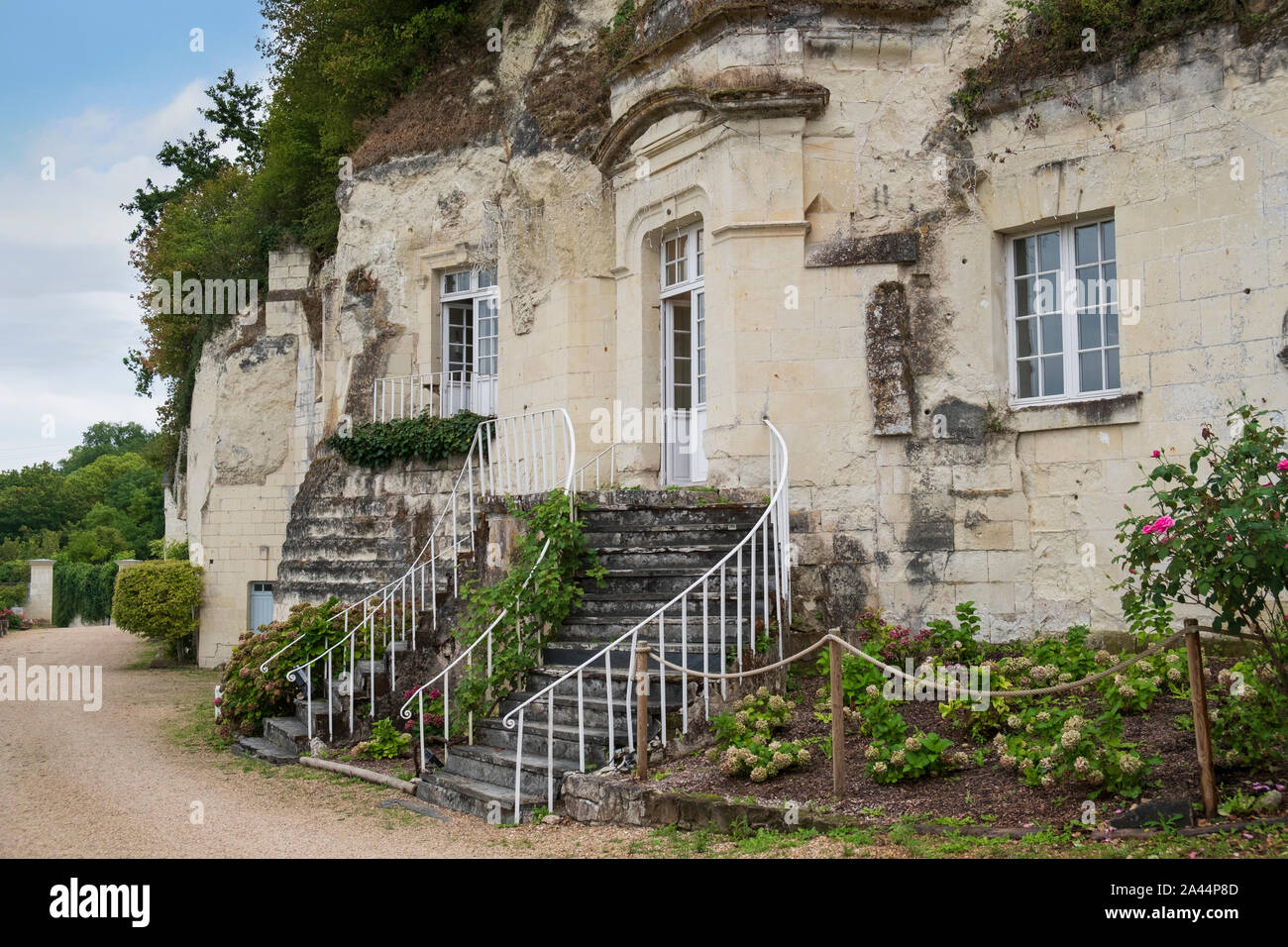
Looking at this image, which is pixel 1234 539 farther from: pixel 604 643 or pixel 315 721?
pixel 315 721

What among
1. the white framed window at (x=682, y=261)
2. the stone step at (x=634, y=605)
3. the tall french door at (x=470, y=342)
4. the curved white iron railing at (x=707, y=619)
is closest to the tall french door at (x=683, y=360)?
the white framed window at (x=682, y=261)

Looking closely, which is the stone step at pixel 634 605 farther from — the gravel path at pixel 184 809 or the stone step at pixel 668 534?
the gravel path at pixel 184 809

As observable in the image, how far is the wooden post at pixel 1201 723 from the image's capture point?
4832 mm

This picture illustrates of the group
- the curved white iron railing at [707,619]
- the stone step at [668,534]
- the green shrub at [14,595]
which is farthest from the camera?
the green shrub at [14,595]

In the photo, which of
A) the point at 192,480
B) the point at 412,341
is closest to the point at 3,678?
the point at 192,480

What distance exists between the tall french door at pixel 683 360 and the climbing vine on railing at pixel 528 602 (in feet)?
7.75

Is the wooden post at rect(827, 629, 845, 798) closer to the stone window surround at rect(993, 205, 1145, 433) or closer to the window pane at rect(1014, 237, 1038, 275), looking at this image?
the stone window surround at rect(993, 205, 1145, 433)

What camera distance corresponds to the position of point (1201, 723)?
4.87 metres

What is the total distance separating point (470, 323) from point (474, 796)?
29.4 feet

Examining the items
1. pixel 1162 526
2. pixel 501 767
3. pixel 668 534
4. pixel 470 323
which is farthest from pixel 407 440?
pixel 1162 526

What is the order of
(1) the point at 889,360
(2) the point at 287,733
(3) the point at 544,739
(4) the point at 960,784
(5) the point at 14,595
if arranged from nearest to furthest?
(4) the point at 960,784 → (3) the point at 544,739 → (1) the point at 889,360 → (2) the point at 287,733 → (5) the point at 14,595

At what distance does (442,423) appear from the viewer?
1327 cm

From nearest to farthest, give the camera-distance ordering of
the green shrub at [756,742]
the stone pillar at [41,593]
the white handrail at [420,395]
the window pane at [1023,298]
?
the green shrub at [756,742] → the window pane at [1023,298] → the white handrail at [420,395] → the stone pillar at [41,593]

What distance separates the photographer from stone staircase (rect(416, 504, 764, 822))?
695 centimetres
